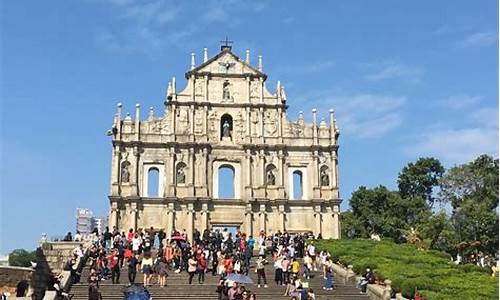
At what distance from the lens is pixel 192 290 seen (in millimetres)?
24422

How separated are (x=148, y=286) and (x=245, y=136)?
25.9 meters

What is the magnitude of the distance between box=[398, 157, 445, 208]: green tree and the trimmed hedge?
81.4ft

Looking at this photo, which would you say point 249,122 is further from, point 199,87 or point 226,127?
point 199,87

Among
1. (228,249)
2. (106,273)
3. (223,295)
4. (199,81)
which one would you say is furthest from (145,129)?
(223,295)

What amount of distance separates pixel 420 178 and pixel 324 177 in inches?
581

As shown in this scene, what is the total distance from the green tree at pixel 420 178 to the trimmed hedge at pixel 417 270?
24.8m

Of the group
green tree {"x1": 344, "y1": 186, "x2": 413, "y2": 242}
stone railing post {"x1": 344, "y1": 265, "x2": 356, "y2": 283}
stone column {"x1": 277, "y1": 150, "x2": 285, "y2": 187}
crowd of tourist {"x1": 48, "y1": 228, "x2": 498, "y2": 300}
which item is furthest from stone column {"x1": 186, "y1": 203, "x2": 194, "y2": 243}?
stone railing post {"x1": 344, "y1": 265, "x2": 356, "y2": 283}

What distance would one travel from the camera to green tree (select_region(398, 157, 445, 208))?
6069cm

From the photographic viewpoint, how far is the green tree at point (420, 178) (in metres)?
60.7

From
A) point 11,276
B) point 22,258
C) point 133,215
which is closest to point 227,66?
point 133,215

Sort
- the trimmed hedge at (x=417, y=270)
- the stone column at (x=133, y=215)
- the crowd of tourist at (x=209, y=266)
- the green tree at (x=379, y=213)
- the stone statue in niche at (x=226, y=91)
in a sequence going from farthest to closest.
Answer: the green tree at (x=379, y=213) → the stone statue in niche at (x=226, y=91) → the stone column at (x=133, y=215) → the trimmed hedge at (x=417, y=270) → the crowd of tourist at (x=209, y=266)

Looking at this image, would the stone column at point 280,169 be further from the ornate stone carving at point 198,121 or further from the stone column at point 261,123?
the ornate stone carving at point 198,121

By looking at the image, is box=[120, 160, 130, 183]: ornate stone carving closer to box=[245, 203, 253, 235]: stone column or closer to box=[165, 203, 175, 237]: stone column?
box=[165, 203, 175, 237]: stone column

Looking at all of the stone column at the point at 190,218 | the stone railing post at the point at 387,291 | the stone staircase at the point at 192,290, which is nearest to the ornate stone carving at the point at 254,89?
the stone column at the point at 190,218
